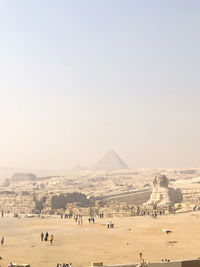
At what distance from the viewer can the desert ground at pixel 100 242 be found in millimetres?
16417

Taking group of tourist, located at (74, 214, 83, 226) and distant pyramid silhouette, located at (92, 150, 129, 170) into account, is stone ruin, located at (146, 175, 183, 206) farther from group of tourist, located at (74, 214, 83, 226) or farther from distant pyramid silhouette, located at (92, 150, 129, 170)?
distant pyramid silhouette, located at (92, 150, 129, 170)

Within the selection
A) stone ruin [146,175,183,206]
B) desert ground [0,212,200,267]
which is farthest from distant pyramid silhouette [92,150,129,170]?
desert ground [0,212,200,267]

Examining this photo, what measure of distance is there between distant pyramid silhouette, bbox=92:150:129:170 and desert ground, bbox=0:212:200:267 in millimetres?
152087

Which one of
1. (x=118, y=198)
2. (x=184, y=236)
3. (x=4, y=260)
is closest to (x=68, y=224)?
(x=184, y=236)

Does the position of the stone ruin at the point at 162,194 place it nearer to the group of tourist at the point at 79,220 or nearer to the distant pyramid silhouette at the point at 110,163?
the group of tourist at the point at 79,220

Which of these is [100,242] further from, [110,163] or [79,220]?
[110,163]

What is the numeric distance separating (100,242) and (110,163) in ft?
546

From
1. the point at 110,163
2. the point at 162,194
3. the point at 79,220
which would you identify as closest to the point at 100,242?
the point at 79,220

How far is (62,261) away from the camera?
1595 cm

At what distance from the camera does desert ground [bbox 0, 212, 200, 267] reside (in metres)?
16.4

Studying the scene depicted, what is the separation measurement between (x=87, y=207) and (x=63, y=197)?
3.58 metres

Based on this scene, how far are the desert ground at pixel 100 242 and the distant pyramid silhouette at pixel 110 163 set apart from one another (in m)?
152

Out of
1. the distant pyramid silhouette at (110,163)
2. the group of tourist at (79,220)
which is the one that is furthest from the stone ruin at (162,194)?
the distant pyramid silhouette at (110,163)

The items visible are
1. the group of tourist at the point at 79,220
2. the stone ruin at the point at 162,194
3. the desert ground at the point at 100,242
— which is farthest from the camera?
the stone ruin at the point at 162,194
